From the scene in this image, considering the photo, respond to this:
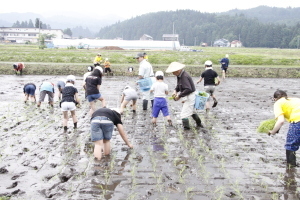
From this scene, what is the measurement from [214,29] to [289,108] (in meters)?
152

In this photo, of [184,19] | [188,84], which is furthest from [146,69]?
[184,19]

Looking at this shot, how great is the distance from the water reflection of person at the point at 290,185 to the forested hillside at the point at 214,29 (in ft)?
338

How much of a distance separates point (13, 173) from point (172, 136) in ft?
12.2

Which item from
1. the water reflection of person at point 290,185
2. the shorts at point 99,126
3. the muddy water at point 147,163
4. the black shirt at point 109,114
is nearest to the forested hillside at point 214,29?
the muddy water at point 147,163

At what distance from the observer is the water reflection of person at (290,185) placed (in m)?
4.57

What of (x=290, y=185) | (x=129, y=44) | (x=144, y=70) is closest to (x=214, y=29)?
(x=129, y=44)

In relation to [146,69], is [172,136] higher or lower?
lower

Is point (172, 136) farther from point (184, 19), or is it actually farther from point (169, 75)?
point (184, 19)

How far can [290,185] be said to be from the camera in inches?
195

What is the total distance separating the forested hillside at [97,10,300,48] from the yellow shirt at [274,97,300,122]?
10270cm

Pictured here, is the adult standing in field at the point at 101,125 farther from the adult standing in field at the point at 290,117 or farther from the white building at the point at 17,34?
the white building at the point at 17,34

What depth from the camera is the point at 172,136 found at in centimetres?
770

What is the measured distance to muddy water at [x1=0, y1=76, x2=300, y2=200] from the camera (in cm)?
470

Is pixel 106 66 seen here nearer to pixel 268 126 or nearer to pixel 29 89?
pixel 29 89
